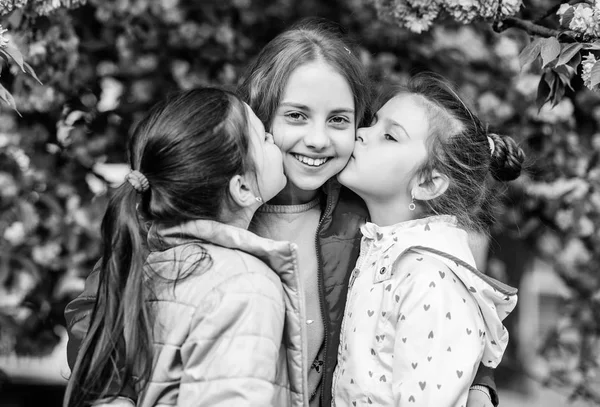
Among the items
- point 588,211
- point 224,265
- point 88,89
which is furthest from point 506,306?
point 88,89

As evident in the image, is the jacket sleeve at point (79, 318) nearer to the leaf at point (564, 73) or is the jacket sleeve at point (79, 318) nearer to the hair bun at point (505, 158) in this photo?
the hair bun at point (505, 158)

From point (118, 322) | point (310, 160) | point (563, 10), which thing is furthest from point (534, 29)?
point (118, 322)

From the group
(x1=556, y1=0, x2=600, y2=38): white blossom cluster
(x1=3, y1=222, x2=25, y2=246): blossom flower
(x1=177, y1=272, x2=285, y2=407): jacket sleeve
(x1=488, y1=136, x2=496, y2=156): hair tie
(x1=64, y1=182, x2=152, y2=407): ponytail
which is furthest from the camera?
(x1=3, y1=222, x2=25, y2=246): blossom flower

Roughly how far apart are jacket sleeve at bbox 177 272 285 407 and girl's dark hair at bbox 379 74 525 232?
681 millimetres

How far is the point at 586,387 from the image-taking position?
4.13 m

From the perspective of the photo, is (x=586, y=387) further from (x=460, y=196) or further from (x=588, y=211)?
(x=460, y=196)

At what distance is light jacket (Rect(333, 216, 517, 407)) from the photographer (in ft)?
6.45

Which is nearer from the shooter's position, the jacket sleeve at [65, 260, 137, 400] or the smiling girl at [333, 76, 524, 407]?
the smiling girl at [333, 76, 524, 407]

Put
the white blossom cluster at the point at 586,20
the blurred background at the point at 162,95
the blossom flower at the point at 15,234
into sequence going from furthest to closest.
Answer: the blossom flower at the point at 15,234
the blurred background at the point at 162,95
the white blossom cluster at the point at 586,20

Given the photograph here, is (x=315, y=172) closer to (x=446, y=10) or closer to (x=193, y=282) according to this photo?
(x=193, y=282)

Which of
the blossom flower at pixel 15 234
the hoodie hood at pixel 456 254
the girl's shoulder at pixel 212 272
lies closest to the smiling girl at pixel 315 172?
the hoodie hood at pixel 456 254

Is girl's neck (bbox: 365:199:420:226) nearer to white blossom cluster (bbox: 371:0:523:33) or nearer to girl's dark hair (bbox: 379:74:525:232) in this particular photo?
girl's dark hair (bbox: 379:74:525:232)

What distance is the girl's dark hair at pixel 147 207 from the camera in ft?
6.30

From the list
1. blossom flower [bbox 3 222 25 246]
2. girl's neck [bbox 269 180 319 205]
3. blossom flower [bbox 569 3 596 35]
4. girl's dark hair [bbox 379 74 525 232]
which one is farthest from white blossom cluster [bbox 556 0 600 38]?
blossom flower [bbox 3 222 25 246]
